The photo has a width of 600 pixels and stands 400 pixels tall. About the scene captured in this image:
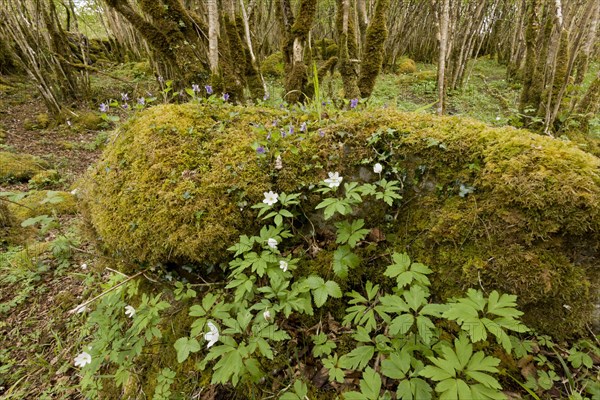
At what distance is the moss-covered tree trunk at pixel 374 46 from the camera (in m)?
4.05

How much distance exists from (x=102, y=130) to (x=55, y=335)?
7948 mm

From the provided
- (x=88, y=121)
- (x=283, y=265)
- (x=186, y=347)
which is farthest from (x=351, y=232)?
(x=88, y=121)

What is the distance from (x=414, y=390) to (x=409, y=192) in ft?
3.97

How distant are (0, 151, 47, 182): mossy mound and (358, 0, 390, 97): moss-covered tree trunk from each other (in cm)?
687

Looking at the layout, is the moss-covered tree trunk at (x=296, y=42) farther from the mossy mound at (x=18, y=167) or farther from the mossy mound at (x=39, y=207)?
the mossy mound at (x=18, y=167)

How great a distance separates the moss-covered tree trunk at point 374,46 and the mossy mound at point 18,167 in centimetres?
687

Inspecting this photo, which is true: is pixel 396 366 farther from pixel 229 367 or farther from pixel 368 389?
pixel 229 367

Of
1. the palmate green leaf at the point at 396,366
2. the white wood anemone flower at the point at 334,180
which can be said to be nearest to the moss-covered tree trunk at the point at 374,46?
the white wood anemone flower at the point at 334,180

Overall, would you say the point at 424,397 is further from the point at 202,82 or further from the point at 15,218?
the point at 15,218

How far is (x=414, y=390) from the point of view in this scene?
136cm

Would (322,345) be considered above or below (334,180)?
below

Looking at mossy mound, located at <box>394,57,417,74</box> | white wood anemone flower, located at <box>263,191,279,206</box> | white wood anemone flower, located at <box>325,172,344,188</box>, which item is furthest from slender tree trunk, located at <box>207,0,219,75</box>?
mossy mound, located at <box>394,57,417,74</box>

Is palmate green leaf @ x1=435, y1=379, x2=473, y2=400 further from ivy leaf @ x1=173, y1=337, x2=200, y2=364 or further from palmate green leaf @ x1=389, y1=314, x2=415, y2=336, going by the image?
ivy leaf @ x1=173, y1=337, x2=200, y2=364

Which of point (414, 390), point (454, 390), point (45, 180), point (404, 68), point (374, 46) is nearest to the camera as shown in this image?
point (454, 390)
